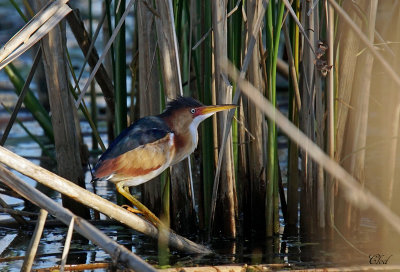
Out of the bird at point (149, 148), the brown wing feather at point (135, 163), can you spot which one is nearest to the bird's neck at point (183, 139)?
the bird at point (149, 148)

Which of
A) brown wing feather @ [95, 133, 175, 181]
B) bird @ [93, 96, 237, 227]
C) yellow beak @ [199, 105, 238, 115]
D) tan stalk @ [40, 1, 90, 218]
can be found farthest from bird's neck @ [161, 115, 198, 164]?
tan stalk @ [40, 1, 90, 218]

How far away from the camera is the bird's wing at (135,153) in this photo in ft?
12.3

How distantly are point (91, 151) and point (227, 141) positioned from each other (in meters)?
2.59

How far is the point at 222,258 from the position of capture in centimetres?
382

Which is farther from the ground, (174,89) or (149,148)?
(174,89)

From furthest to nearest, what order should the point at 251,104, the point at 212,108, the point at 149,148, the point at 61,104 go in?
the point at 61,104 → the point at 251,104 → the point at 149,148 → the point at 212,108

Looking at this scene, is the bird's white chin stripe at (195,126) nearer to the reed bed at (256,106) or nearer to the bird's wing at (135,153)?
the reed bed at (256,106)

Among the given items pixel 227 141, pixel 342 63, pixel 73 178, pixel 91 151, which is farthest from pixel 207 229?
pixel 91 151

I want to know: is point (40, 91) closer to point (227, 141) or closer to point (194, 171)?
point (194, 171)

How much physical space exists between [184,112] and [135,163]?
427 millimetres

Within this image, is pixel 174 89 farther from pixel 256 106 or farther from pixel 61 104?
pixel 61 104

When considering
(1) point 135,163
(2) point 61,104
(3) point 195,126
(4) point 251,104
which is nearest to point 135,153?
(1) point 135,163

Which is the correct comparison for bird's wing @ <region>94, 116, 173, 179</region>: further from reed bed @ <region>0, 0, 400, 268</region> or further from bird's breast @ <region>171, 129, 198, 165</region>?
reed bed @ <region>0, 0, 400, 268</region>

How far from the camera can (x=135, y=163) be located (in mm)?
3773
